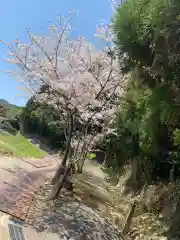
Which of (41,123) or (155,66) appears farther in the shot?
(41,123)

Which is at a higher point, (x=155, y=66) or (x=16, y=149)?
(x=155, y=66)

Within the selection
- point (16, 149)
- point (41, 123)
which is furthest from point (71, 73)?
point (41, 123)

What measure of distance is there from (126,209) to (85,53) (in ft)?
18.7

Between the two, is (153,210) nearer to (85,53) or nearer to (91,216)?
(91,216)

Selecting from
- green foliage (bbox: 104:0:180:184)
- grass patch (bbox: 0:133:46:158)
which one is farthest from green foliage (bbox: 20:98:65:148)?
green foliage (bbox: 104:0:180:184)

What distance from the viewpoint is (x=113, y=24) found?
10.2m

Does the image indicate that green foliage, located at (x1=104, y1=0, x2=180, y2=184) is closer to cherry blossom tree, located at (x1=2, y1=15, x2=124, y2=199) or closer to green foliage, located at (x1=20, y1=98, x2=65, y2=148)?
cherry blossom tree, located at (x1=2, y1=15, x2=124, y2=199)

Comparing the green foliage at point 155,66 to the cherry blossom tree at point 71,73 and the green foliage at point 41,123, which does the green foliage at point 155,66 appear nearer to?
the cherry blossom tree at point 71,73

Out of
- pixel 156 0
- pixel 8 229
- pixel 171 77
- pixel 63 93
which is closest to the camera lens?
pixel 8 229

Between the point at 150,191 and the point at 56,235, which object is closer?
the point at 56,235

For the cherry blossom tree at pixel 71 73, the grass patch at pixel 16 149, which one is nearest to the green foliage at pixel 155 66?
the cherry blossom tree at pixel 71 73

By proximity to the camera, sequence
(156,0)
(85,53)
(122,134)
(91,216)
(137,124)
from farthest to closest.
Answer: (122,134) → (137,124) → (85,53) → (91,216) → (156,0)

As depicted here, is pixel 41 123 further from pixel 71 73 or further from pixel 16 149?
pixel 71 73

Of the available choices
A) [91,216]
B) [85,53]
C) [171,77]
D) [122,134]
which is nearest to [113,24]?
[85,53]
